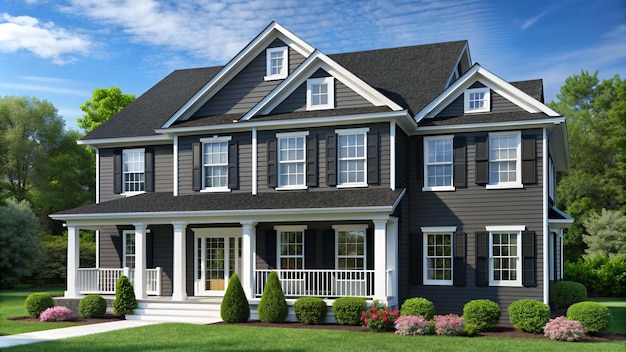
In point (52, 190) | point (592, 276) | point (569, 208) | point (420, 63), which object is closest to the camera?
point (420, 63)

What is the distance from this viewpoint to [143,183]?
25.0m

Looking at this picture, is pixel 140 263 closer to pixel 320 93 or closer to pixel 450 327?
pixel 320 93

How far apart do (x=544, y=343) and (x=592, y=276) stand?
56.9ft

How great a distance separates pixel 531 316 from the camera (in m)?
17.6

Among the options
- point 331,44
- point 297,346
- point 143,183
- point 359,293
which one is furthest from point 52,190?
point 297,346

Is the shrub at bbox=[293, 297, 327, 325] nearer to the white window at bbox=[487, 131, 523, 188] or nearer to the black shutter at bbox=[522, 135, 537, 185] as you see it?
the white window at bbox=[487, 131, 523, 188]

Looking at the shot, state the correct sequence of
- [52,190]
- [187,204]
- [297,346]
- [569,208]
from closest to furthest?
[297,346]
[187,204]
[569,208]
[52,190]

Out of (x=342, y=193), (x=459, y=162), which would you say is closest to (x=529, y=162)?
(x=459, y=162)

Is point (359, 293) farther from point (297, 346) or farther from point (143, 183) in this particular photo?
point (143, 183)

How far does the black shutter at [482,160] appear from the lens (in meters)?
21.2

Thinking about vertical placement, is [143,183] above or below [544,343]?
above

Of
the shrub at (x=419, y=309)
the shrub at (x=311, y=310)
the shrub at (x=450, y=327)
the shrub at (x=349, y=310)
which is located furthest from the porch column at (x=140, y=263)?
the shrub at (x=450, y=327)

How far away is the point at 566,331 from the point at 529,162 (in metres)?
6.19

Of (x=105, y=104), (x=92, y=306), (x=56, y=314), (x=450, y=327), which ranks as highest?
(x=105, y=104)
